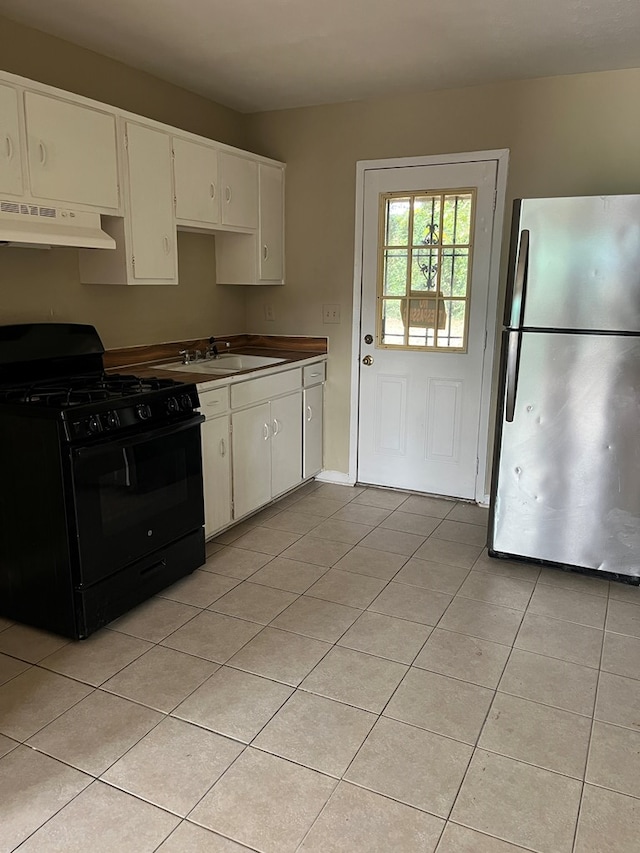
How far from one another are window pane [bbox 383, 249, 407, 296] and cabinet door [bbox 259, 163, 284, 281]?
2.42ft

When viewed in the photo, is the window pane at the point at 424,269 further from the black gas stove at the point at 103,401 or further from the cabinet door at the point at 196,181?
the black gas stove at the point at 103,401

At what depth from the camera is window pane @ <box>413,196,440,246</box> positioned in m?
3.90

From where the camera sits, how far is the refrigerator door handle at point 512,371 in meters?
2.98

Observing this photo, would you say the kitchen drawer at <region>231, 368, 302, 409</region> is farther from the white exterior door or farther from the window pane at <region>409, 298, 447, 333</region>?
the window pane at <region>409, 298, 447, 333</region>

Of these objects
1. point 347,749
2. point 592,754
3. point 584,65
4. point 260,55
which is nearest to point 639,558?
point 592,754

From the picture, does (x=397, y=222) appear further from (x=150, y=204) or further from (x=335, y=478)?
(x=335, y=478)

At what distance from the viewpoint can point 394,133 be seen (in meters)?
3.93

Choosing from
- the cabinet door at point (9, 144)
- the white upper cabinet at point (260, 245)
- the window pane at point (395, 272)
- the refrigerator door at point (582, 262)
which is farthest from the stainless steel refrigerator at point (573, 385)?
the cabinet door at point (9, 144)

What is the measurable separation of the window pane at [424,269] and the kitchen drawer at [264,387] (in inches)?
36.3

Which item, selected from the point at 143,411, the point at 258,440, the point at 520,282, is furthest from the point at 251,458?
the point at 520,282

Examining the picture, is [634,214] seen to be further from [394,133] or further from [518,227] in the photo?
[394,133]

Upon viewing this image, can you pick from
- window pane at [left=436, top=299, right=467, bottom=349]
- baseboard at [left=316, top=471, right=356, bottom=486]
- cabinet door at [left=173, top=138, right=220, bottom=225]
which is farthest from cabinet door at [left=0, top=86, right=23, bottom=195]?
baseboard at [left=316, top=471, right=356, bottom=486]

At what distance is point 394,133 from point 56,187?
2153 millimetres

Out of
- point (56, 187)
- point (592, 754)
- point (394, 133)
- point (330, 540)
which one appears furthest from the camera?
point (394, 133)
